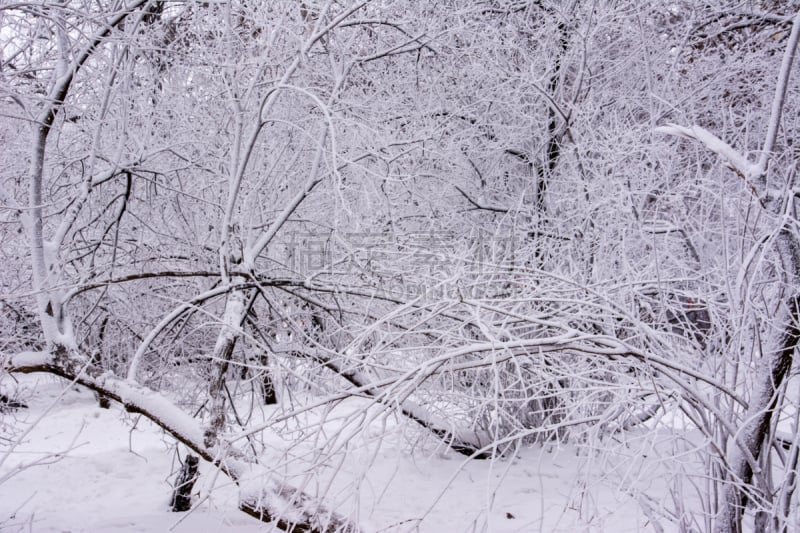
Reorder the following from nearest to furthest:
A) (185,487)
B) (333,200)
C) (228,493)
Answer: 1. (228,493)
2. (185,487)
3. (333,200)

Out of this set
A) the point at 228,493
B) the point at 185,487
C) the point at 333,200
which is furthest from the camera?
the point at 333,200

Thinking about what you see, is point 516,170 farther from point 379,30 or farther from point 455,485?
point 455,485

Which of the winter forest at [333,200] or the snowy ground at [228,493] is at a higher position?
the winter forest at [333,200]

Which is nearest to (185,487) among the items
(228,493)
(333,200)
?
(228,493)

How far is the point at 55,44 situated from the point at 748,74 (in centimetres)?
676

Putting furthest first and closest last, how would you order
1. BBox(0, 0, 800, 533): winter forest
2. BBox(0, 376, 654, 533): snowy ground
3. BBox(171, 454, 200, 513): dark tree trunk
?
BBox(171, 454, 200, 513): dark tree trunk → BBox(0, 376, 654, 533): snowy ground → BBox(0, 0, 800, 533): winter forest

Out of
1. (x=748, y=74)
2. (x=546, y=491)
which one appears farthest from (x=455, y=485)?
(x=748, y=74)

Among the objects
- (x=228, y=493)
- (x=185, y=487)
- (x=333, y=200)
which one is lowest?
(x=185, y=487)

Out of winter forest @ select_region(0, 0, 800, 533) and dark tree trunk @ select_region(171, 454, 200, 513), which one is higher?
winter forest @ select_region(0, 0, 800, 533)

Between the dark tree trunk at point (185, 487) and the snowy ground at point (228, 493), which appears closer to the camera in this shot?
the snowy ground at point (228, 493)

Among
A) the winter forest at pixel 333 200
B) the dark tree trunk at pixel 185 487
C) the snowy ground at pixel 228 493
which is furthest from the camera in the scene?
the dark tree trunk at pixel 185 487

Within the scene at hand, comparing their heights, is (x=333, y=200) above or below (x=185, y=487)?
above

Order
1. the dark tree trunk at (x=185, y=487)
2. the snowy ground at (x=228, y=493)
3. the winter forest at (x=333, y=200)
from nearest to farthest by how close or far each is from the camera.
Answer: the winter forest at (x=333, y=200)
the snowy ground at (x=228, y=493)
the dark tree trunk at (x=185, y=487)

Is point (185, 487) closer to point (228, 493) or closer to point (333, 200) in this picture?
point (228, 493)
